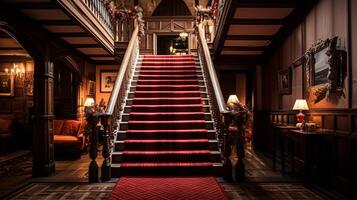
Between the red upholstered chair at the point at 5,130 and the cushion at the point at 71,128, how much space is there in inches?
76.3

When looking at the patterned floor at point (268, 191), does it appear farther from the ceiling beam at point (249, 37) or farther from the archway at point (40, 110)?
the ceiling beam at point (249, 37)

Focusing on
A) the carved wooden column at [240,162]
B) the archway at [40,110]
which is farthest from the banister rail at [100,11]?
the carved wooden column at [240,162]

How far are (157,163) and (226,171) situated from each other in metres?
1.17

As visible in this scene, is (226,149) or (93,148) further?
(226,149)

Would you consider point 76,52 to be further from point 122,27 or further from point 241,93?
point 241,93

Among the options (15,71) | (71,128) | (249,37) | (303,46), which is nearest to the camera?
(303,46)

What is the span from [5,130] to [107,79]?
347 centimetres

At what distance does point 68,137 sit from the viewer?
8.06 metres

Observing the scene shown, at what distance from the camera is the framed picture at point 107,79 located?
442 inches

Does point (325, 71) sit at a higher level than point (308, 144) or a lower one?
higher

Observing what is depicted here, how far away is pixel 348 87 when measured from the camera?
4340 mm

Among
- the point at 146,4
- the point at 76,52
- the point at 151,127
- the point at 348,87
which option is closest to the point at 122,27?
the point at 76,52

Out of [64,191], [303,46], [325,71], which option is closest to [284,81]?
[303,46]

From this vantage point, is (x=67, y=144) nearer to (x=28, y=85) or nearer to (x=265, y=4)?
(x=28, y=85)
